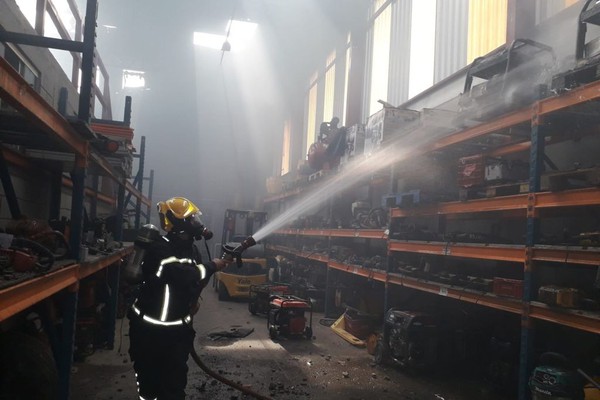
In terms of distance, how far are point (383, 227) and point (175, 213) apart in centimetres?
479

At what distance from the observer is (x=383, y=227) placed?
25.2 ft

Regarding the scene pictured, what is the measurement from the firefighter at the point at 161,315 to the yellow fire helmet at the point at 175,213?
0.18 metres

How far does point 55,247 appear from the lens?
3.84 m

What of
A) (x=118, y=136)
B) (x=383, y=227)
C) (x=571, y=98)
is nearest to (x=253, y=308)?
(x=383, y=227)

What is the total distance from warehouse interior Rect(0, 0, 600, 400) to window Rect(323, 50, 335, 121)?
230 cm

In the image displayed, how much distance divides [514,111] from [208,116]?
20.2 metres

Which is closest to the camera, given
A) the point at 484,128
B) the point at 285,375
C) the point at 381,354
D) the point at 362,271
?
the point at 484,128

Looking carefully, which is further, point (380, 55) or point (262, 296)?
point (380, 55)

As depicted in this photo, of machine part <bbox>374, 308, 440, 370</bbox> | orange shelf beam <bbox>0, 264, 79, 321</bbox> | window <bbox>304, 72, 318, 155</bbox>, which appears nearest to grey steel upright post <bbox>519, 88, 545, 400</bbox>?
machine part <bbox>374, 308, 440, 370</bbox>

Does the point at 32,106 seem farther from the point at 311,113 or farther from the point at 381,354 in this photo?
the point at 311,113

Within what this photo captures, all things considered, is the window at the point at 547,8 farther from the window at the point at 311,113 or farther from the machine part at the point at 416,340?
the window at the point at 311,113

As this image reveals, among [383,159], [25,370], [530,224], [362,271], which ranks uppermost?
[383,159]

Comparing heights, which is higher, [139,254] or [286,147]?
[286,147]

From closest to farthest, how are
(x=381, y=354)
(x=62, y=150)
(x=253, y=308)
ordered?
(x=62, y=150) → (x=381, y=354) → (x=253, y=308)
